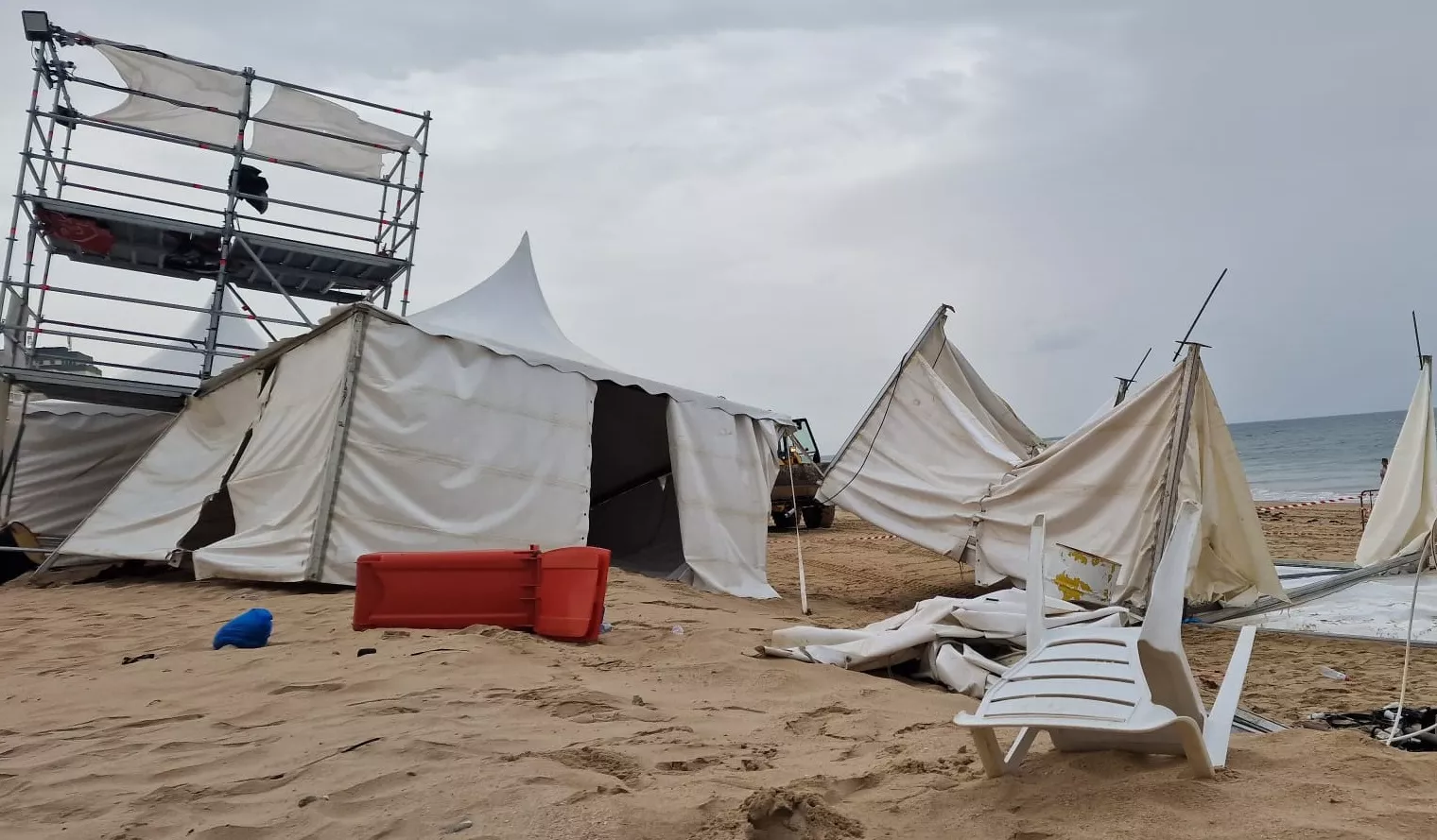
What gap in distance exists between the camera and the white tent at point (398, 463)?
6703 mm

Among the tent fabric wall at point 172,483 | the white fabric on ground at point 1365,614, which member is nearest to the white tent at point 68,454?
the tent fabric wall at point 172,483

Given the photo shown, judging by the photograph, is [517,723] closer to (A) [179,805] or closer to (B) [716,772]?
(B) [716,772]

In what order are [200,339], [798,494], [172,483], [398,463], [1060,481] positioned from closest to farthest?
1. [398,463]
2. [1060,481]
3. [172,483]
4. [200,339]
5. [798,494]

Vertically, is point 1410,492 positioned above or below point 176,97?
below

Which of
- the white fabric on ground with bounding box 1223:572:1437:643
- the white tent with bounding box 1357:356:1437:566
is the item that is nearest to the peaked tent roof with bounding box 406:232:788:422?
the white fabric on ground with bounding box 1223:572:1437:643

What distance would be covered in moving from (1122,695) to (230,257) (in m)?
10.5

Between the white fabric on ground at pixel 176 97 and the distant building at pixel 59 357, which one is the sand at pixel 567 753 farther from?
the white fabric on ground at pixel 176 97

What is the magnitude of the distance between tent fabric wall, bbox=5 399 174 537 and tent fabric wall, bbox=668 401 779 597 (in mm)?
6058

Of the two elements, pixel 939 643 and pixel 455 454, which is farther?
pixel 455 454

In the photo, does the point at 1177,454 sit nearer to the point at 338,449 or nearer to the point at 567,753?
the point at 567,753

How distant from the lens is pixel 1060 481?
291 inches

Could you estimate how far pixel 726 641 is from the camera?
5051 millimetres

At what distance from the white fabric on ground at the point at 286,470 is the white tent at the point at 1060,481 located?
466cm

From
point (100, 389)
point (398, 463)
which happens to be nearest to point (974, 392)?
point (398, 463)
